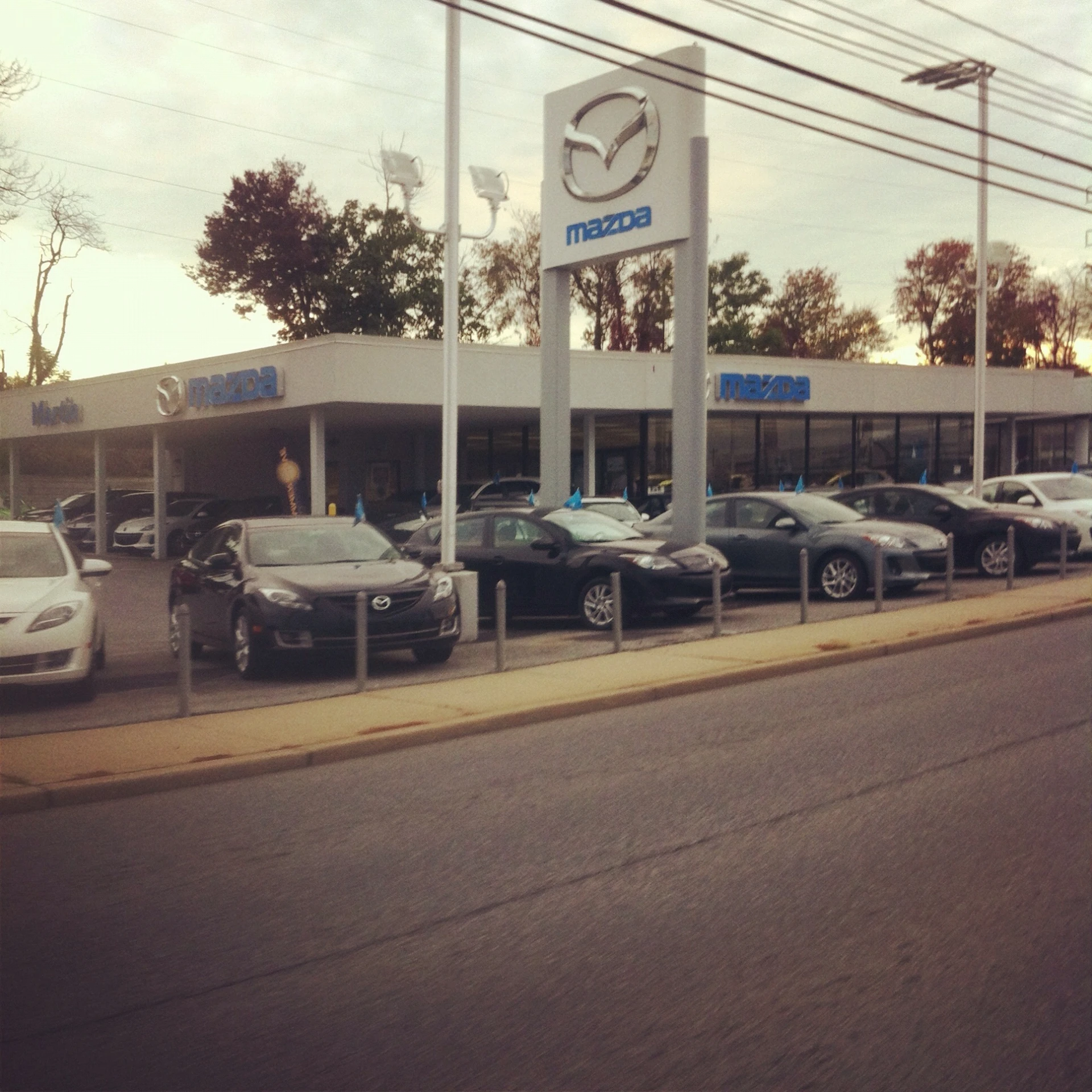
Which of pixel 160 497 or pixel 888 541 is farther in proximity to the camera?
pixel 160 497

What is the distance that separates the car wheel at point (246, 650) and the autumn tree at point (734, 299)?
161ft

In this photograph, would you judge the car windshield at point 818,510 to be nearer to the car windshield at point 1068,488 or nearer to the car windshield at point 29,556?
the car windshield at point 1068,488

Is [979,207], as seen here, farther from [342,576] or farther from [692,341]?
[342,576]

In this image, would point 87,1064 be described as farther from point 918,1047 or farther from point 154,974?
point 918,1047

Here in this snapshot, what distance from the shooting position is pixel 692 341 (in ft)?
62.5

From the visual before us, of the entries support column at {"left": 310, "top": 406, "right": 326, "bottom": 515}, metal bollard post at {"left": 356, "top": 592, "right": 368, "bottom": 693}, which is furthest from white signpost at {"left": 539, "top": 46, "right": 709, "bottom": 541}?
support column at {"left": 310, "top": 406, "right": 326, "bottom": 515}

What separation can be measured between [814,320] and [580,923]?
6563 cm

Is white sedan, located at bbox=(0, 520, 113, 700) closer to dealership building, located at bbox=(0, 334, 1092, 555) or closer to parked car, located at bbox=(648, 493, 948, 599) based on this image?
parked car, located at bbox=(648, 493, 948, 599)

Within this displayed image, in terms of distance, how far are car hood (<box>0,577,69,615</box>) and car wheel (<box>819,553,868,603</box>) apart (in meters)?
10.5

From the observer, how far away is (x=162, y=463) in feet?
115

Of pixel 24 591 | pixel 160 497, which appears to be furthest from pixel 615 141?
pixel 160 497

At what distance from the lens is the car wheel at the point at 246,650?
1214cm

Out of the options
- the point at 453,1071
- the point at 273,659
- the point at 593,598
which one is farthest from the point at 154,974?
the point at 593,598

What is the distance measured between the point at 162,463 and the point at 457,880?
31.3 meters
